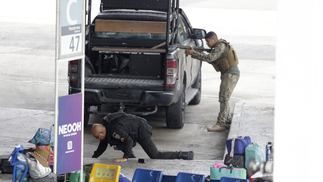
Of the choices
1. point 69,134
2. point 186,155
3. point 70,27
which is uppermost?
point 70,27

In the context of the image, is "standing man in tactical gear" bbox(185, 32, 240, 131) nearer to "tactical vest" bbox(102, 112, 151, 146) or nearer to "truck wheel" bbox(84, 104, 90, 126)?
"truck wheel" bbox(84, 104, 90, 126)

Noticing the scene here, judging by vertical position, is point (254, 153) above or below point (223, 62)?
below

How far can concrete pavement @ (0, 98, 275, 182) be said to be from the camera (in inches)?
270

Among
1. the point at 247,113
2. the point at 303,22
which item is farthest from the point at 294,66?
the point at 247,113

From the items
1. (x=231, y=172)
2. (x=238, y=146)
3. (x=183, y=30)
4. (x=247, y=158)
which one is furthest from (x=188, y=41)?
(x=231, y=172)

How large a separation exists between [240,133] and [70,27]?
433cm

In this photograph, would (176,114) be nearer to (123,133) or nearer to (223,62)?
(223,62)

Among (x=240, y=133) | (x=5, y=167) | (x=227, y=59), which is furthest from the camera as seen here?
(x=227, y=59)

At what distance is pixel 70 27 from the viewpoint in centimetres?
519

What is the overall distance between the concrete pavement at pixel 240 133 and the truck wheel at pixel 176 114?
35.4 inches

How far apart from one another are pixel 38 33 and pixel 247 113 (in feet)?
39.2

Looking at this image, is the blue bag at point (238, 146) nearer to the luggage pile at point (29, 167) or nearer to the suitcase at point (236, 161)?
the suitcase at point (236, 161)

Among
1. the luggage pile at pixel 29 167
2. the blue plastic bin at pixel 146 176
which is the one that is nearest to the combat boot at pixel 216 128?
the blue plastic bin at pixel 146 176

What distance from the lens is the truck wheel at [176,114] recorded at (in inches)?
364
